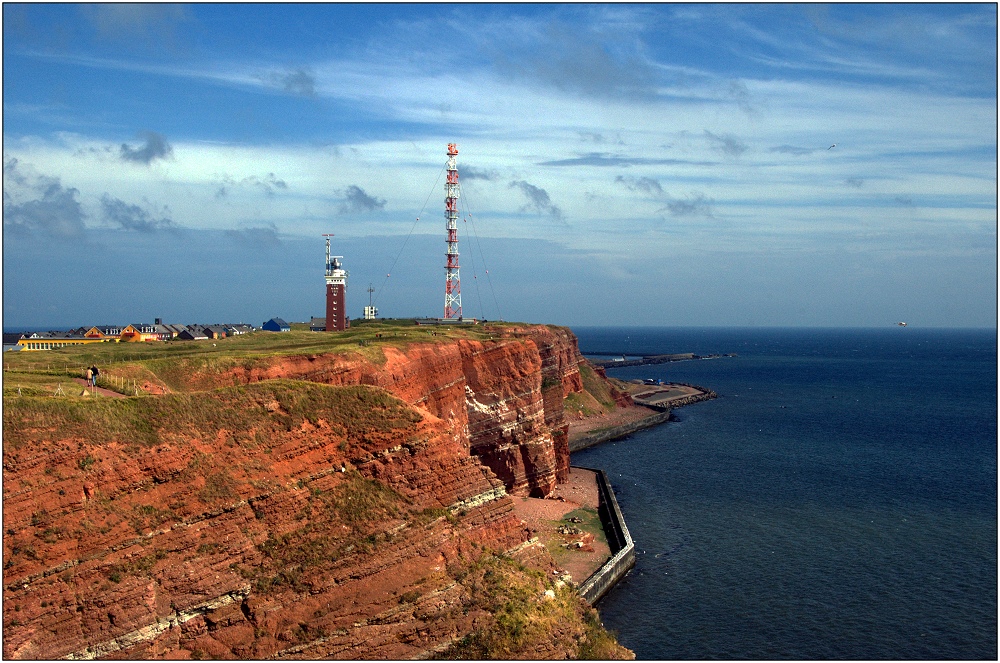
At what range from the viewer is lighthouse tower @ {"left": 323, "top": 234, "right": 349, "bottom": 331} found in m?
90.7

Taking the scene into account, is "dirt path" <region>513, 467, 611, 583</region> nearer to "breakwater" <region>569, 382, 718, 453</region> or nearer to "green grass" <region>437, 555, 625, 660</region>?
"green grass" <region>437, 555, 625, 660</region>

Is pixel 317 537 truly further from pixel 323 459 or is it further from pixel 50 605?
pixel 50 605

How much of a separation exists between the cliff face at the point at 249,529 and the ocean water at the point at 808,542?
13.5m

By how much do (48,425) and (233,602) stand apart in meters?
9.63

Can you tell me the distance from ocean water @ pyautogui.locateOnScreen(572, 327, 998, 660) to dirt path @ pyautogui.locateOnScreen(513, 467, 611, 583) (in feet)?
9.10

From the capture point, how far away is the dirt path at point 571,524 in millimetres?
54188

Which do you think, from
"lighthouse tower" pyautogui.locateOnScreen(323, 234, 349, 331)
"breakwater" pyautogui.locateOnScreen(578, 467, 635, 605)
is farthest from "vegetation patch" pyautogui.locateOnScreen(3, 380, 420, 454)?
"lighthouse tower" pyautogui.locateOnScreen(323, 234, 349, 331)

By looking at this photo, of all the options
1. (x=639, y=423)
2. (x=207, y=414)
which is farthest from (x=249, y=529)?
(x=639, y=423)

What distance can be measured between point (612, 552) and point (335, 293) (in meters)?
48.3

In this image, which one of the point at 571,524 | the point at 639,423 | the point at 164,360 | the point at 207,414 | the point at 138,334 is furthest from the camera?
the point at 639,423

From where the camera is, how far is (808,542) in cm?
5978

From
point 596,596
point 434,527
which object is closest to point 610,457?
point 596,596

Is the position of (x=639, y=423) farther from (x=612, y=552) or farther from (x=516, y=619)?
(x=516, y=619)

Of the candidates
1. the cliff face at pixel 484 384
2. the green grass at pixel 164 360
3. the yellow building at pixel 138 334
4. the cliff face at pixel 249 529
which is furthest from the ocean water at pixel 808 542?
the yellow building at pixel 138 334
